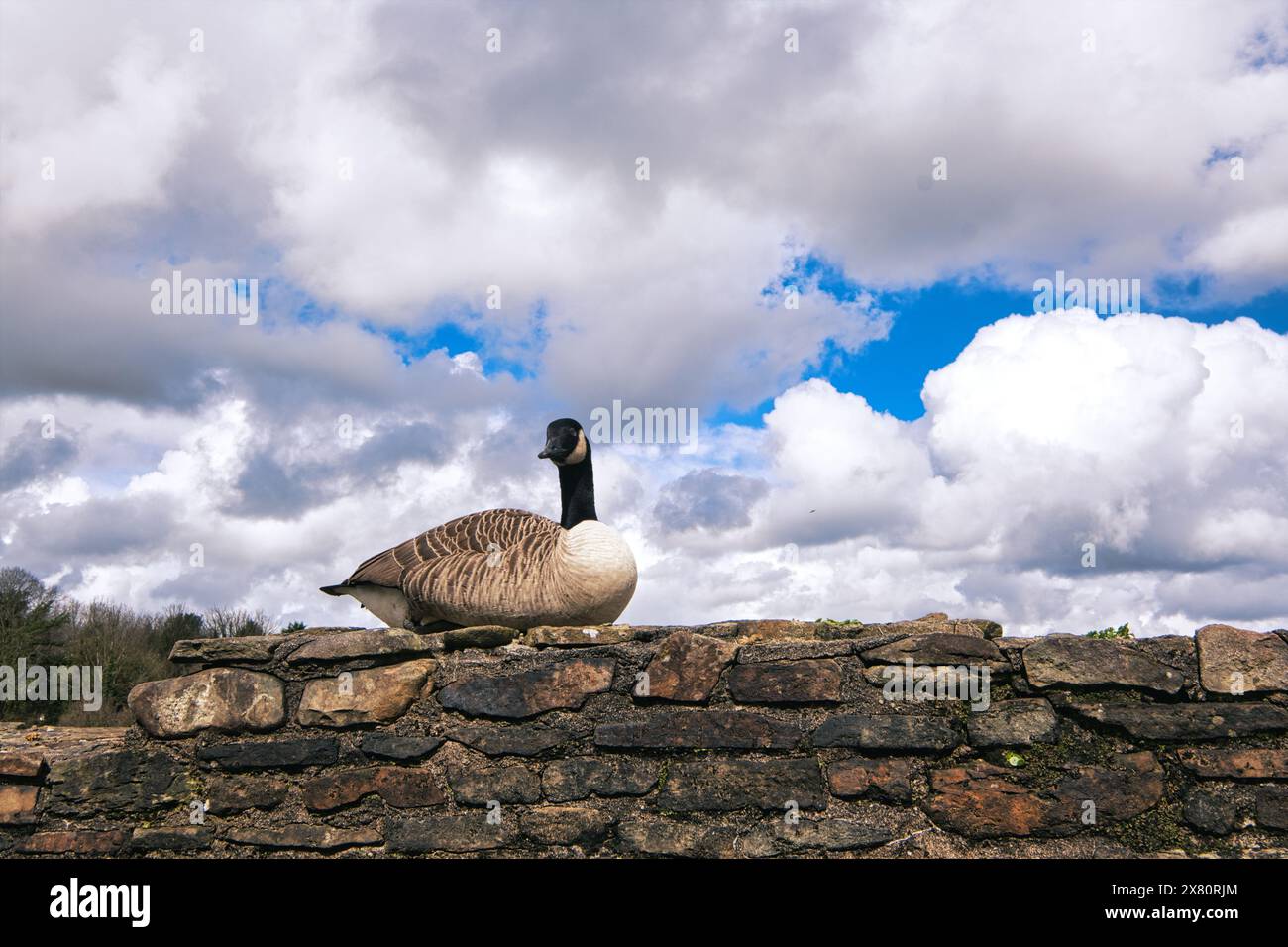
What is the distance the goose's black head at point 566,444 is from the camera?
21.8 feet

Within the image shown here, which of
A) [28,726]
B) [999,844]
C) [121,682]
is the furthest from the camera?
[121,682]

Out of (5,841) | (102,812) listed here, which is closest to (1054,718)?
(102,812)

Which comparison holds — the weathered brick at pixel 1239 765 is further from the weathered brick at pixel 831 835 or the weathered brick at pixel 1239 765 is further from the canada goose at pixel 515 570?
the canada goose at pixel 515 570

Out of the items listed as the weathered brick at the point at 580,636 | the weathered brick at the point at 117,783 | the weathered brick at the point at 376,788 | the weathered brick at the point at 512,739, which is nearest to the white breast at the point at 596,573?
the weathered brick at the point at 580,636

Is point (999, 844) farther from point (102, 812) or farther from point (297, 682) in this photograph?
point (102, 812)

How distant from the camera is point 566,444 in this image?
666 centimetres

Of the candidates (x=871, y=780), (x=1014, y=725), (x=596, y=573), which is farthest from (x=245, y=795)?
(x=1014, y=725)

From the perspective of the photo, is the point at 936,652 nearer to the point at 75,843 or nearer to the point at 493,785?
the point at 493,785

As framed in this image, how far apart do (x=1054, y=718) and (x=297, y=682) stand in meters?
4.38

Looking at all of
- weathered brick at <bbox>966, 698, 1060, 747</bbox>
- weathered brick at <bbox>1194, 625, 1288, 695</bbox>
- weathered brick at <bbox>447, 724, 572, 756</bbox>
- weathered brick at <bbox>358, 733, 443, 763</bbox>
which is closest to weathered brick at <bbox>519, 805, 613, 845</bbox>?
weathered brick at <bbox>447, 724, 572, 756</bbox>

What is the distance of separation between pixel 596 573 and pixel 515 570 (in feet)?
1.69

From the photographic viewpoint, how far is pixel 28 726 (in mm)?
7113

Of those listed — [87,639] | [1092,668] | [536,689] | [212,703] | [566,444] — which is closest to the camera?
[1092,668]

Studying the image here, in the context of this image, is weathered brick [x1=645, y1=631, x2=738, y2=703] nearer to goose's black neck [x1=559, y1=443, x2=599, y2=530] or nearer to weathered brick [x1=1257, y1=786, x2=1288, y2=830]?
goose's black neck [x1=559, y1=443, x2=599, y2=530]
